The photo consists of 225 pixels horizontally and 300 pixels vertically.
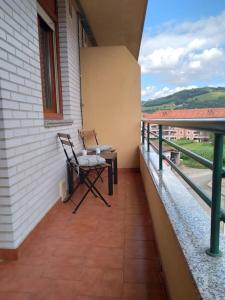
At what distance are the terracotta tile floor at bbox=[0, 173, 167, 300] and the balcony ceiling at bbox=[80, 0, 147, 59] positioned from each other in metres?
3.22

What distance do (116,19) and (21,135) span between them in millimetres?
3546

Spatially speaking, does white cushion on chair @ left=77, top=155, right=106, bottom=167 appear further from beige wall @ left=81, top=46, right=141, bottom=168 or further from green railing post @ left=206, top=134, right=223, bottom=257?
green railing post @ left=206, top=134, right=223, bottom=257

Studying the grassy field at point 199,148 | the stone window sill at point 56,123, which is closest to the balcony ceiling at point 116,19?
the stone window sill at point 56,123

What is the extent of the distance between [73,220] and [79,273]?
872 millimetres

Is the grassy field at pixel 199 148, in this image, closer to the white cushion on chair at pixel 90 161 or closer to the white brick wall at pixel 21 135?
the white brick wall at pixel 21 135

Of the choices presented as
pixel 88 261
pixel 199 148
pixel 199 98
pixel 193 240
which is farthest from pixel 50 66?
pixel 193 240

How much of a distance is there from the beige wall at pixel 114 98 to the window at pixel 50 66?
124 centimetres

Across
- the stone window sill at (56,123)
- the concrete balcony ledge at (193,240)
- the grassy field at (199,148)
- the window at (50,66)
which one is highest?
the window at (50,66)

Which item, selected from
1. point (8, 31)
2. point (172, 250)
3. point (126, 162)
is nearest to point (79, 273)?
point (172, 250)

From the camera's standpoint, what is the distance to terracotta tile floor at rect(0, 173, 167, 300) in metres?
1.44

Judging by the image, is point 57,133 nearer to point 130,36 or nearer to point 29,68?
point 29,68

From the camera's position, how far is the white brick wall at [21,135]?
66.0 inches

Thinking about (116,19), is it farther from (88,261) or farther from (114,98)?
(88,261)

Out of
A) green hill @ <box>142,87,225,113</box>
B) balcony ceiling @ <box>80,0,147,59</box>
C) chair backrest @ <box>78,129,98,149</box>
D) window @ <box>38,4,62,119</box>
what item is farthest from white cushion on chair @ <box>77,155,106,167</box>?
balcony ceiling @ <box>80,0,147,59</box>
